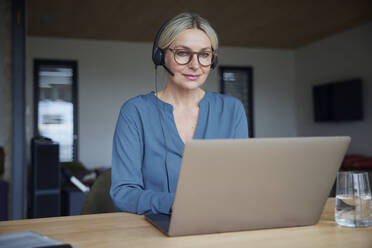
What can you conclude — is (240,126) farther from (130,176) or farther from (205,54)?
(130,176)

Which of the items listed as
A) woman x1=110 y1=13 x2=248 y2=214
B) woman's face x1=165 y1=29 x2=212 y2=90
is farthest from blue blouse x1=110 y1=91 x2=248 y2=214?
woman's face x1=165 y1=29 x2=212 y2=90

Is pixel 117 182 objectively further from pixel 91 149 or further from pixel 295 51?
pixel 295 51

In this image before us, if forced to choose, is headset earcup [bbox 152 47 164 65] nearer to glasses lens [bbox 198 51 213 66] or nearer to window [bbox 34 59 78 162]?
glasses lens [bbox 198 51 213 66]

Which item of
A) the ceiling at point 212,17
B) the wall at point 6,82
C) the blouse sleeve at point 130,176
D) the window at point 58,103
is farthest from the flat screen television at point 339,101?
the blouse sleeve at point 130,176

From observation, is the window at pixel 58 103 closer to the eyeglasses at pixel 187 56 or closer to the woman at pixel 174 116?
the woman at pixel 174 116

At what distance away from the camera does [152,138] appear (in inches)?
54.3

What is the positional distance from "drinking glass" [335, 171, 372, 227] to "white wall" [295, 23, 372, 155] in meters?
5.59

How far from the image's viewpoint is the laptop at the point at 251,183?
0.76m

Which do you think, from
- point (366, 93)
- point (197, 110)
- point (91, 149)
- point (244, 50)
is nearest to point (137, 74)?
point (91, 149)

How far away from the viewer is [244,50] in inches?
297

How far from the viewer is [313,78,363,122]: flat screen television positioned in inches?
239

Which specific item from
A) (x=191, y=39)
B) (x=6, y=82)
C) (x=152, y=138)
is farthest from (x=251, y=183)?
(x=6, y=82)

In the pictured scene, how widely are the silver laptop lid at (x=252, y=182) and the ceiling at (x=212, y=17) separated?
4.29m

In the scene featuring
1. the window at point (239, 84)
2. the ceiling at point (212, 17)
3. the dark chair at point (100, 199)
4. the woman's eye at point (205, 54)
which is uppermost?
the ceiling at point (212, 17)
